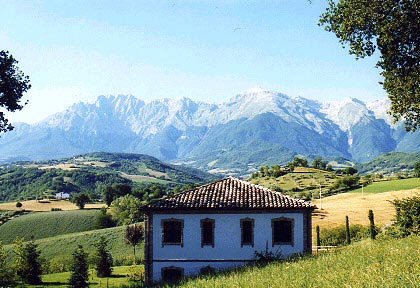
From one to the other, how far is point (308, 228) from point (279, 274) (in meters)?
22.5

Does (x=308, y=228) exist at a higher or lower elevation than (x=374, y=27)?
lower

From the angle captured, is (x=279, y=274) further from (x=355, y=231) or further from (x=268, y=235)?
(x=355, y=231)

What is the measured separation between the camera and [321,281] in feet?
49.2

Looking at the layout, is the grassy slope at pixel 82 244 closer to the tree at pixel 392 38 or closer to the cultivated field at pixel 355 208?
the cultivated field at pixel 355 208

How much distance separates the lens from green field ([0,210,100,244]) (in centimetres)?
11781

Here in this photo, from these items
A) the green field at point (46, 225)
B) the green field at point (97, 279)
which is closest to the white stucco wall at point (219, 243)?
the green field at point (97, 279)

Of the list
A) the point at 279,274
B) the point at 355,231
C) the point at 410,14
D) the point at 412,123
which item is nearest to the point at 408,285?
the point at 279,274

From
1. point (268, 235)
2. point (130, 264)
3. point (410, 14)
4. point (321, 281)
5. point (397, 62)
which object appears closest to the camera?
point (321, 281)

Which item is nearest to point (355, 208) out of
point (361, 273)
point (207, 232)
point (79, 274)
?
point (79, 274)

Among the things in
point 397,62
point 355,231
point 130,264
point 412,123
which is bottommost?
point 130,264

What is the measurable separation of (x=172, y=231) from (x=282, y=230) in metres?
8.79

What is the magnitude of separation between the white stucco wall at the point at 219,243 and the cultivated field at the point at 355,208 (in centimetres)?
3312

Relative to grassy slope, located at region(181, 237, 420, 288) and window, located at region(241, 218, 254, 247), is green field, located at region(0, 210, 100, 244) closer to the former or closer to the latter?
window, located at region(241, 218, 254, 247)

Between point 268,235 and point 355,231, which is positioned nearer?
point 268,235
